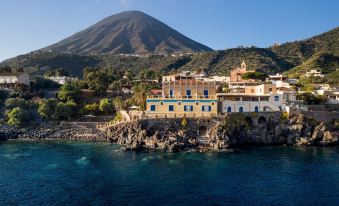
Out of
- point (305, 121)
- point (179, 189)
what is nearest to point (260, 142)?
point (305, 121)

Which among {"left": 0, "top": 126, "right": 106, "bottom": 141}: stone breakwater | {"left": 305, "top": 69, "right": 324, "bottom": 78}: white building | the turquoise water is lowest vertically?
the turquoise water

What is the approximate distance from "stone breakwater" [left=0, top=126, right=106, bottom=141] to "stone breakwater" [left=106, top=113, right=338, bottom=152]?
6320 mm

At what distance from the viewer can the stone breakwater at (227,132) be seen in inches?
2010

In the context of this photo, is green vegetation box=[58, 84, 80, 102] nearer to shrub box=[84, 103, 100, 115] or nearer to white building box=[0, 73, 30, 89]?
shrub box=[84, 103, 100, 115]

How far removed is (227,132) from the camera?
52125mm

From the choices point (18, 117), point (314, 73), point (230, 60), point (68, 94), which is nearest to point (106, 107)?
→ point (68, 94)

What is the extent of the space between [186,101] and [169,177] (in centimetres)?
2138

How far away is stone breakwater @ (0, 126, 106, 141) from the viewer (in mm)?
61125

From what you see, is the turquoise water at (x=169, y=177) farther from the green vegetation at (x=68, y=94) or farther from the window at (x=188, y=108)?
the green vegetation at (x=68, y=94)

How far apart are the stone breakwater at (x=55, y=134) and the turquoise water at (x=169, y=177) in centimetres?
1016

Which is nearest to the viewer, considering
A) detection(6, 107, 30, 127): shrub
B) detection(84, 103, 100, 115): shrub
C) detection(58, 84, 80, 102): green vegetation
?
detection(6, 107, 30, 127): shrub

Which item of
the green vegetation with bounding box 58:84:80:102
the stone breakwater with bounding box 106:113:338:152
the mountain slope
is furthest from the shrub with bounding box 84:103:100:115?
the mountain slope

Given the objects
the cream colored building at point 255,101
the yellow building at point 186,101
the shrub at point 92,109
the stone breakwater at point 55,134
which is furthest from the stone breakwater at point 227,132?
the shrub at point 92,109

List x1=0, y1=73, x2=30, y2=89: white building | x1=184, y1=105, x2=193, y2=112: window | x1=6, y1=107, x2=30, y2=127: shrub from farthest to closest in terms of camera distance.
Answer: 1. x1=0, y1=73, x2=30, y2=89: white building
2. x1=6, y1=107, x2=30, y2=127: shrub
3. x1=184, y1=105, x2=193, y2=112: window
